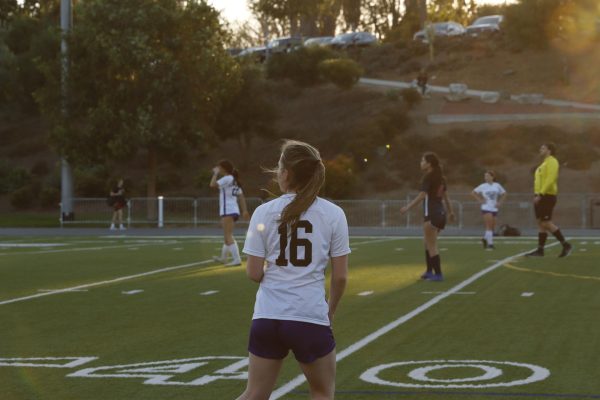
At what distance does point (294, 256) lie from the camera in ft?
19.9

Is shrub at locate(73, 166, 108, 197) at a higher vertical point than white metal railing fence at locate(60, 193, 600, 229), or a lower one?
higher

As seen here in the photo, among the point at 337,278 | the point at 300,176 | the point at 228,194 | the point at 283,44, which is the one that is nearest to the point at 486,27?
the point at 283,44

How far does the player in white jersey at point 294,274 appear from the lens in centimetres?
600

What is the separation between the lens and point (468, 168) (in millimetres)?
58938

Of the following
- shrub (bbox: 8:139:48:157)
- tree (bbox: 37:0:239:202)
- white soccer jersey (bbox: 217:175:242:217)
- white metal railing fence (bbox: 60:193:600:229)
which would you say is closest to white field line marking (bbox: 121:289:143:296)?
white soccer jersey (bbox: 217:175:242:217)

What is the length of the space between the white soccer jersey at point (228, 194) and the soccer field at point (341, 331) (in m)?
1.15

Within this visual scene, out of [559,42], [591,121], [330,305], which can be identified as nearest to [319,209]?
[330,305]

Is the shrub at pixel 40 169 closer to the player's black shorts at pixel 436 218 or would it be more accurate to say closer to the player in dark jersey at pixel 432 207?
the player in dark jersey at pixel 432 207

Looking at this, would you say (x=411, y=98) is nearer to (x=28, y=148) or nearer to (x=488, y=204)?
(x=28, y=148)

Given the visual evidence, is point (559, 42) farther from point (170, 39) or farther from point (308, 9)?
point (170, 39)

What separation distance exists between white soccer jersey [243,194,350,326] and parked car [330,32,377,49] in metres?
81.4

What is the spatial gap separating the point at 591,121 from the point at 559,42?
56.0ft

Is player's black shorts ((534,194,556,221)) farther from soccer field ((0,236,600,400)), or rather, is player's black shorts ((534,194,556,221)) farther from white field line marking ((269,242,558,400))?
white field line marking ((269,242,558,400))

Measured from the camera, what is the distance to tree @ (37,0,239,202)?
1884 inches
